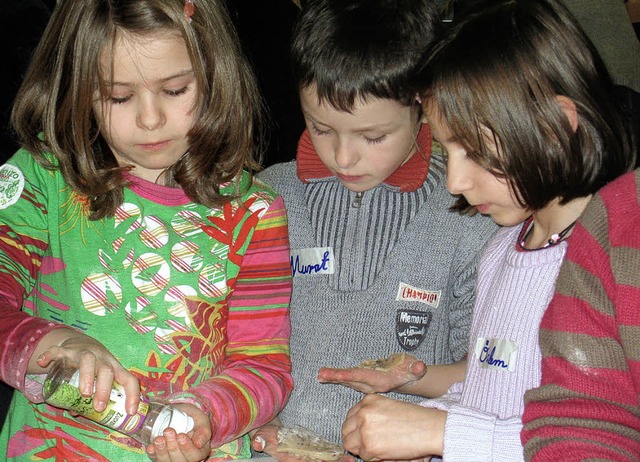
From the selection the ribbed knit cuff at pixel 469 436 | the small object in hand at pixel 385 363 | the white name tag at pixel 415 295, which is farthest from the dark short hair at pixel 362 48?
the ribbed knit cuff at pixel 469 436

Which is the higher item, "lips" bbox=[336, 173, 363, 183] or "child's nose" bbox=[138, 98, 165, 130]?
"child's nose" bbox=[138, 98, 165, 130]

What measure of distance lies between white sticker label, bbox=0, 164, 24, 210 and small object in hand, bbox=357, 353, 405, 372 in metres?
0.73

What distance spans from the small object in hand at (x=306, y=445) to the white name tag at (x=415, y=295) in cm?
33

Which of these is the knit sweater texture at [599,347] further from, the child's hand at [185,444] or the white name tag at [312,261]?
the white name tag at [312,261]

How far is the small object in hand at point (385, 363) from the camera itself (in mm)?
1595

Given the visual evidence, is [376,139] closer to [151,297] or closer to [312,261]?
[312,261]

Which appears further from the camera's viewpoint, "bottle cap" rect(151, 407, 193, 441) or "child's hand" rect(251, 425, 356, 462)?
"child's hand" rect(251, 425, 356, 462)

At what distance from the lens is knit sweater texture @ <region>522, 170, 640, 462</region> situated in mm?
1141

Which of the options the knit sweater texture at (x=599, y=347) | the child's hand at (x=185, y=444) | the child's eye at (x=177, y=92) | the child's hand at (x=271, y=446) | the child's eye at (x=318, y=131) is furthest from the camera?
the child's eye at (x=318, y=131)

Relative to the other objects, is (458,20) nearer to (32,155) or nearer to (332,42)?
(332,42)

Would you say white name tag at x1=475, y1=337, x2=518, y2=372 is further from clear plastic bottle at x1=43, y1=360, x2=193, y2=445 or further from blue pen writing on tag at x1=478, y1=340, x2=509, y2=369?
clear plastic bottle at x1=43, y1=360, x2=193, y2=445

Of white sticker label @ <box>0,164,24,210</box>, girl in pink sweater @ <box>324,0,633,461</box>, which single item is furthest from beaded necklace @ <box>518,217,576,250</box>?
white sticker label @ <box>0,164,24,210</box>

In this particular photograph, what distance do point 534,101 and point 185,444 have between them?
2.54ft

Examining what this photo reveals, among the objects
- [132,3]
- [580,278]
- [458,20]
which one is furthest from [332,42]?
[580,278]
